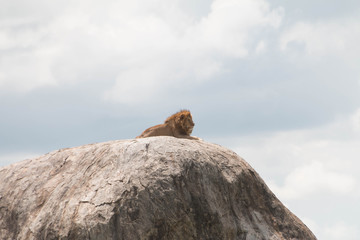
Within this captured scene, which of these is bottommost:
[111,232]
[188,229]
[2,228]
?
[2,228]

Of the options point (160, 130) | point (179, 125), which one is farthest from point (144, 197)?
point (160, 130)

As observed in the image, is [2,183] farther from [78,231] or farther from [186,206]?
[186,206]

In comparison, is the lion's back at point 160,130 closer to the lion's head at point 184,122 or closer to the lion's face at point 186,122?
the lion's head at point 184,122

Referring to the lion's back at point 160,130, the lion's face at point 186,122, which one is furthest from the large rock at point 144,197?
the lion's back at point 160,130

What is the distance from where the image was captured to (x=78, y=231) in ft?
29.2

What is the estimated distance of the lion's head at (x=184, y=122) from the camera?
13633 mm

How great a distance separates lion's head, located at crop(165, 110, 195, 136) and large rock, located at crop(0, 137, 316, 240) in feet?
8.83

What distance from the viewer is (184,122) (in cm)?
1364

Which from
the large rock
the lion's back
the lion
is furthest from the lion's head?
the large rock

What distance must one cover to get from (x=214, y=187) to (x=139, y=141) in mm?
1646

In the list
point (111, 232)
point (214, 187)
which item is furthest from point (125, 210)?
point (214, 187)

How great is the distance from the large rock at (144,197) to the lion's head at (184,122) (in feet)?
8.83

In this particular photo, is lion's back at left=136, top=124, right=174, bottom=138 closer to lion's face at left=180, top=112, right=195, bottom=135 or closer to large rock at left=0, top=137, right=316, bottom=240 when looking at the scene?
lion's face at left=180, top=112, right=195, bottom=135

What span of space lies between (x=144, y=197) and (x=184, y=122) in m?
4.73
